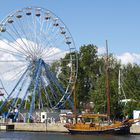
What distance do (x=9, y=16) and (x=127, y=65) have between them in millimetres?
56428

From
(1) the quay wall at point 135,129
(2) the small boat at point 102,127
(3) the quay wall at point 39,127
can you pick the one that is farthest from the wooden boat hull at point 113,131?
(3) the quay wall at point 39,127

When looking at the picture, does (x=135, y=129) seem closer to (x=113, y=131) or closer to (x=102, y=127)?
(x=113, y=131)

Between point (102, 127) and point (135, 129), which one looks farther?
point (102, 127)

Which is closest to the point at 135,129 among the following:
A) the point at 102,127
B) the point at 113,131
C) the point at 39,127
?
the point at 113,131

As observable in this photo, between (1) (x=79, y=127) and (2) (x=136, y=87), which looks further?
(2) (x=136, y=87)

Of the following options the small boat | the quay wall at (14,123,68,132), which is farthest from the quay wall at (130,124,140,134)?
the quay wall at (14,123,68,132)

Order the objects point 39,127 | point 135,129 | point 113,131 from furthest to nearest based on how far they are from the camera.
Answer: point 39,127 < point 113,131 < point 135,129

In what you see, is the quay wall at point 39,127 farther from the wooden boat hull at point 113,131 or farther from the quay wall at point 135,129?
the quay wall at point 135,129

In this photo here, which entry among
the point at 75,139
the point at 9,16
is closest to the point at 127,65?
the point at 9,16

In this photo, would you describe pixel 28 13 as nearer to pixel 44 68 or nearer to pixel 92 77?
pixel 44 68

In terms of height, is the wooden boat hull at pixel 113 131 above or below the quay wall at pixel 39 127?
below

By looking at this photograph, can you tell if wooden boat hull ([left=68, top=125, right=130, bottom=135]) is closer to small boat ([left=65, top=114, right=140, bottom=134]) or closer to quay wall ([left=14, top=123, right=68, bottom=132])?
small boat ([left=65, top=114, right=140, bottom=134])

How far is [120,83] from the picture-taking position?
5103 inches

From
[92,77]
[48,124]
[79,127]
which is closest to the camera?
[79,127]
